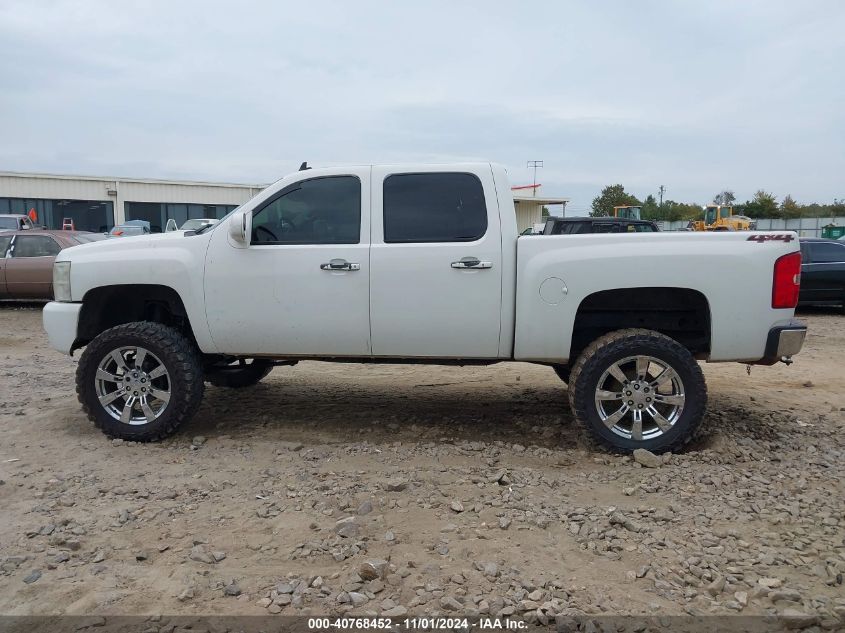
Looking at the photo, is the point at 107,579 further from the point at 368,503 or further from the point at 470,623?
the point at 470,623

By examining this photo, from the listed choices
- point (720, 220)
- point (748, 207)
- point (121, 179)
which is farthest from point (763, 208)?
point (121, 179)

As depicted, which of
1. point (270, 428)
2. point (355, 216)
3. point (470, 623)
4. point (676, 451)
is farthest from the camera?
point (270, 428)

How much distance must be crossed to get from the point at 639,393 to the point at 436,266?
1.67m

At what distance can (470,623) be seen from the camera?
287 cm

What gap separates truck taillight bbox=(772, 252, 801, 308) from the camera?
15.4ft

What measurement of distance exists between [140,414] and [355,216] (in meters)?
2.27

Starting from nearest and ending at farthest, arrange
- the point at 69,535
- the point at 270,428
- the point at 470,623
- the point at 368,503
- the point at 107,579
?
the point at 470,623 → the point at 107,579 → the point at 69,535 → the point at 368,503 → the point at 270,428

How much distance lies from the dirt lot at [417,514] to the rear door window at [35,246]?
26.8 feet

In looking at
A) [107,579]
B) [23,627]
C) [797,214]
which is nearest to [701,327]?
[107,579]

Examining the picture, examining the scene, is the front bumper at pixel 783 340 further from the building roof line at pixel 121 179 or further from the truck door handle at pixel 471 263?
the building roof line at pixel 121 179

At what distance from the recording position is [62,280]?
17.8ft

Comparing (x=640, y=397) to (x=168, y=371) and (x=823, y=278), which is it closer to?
(x=168, y=371)

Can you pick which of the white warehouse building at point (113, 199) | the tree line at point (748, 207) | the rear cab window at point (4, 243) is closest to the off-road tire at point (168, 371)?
the rear cab window at point (4, 243)

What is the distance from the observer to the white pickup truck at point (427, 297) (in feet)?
15.6
